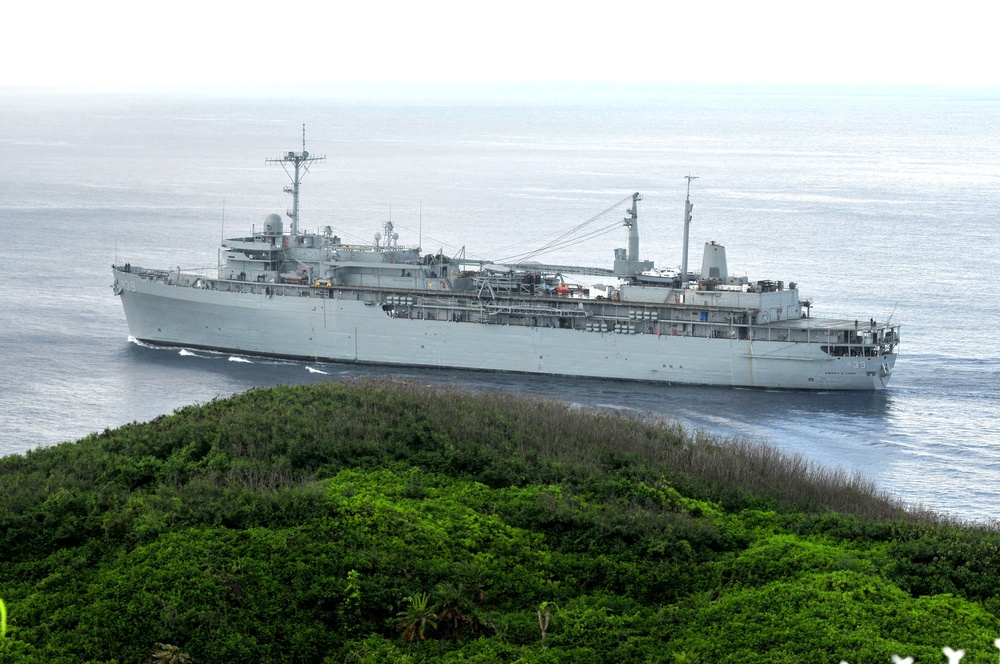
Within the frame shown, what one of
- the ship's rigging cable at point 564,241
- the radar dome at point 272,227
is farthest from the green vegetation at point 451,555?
the ship's rigging cable at point 564,241

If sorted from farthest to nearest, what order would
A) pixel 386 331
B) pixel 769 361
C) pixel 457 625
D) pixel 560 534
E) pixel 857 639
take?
pixel 386 331
pixel 769 361
pixel 560 534
pixel 457 625
pixel 857 639

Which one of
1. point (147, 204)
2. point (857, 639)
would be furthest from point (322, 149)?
point (857, 639)

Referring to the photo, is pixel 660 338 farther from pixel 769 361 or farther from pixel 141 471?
pixel 141 471

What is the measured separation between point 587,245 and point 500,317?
32139 millimetres

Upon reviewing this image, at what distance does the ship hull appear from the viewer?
52344mm

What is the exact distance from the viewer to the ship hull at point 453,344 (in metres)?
52.3

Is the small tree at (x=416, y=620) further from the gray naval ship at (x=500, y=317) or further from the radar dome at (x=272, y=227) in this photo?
the radar dome at (x=272, y=227)

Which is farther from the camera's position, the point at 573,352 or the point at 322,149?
the point at 322,149

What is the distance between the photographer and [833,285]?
70.0m

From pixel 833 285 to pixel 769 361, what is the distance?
1937 cm

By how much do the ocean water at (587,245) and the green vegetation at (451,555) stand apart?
10.7m

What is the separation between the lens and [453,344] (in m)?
56.2

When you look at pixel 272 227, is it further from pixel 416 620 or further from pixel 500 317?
pixel 416 620

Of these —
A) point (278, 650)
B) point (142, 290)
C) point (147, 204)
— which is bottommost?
point (278, 650)
